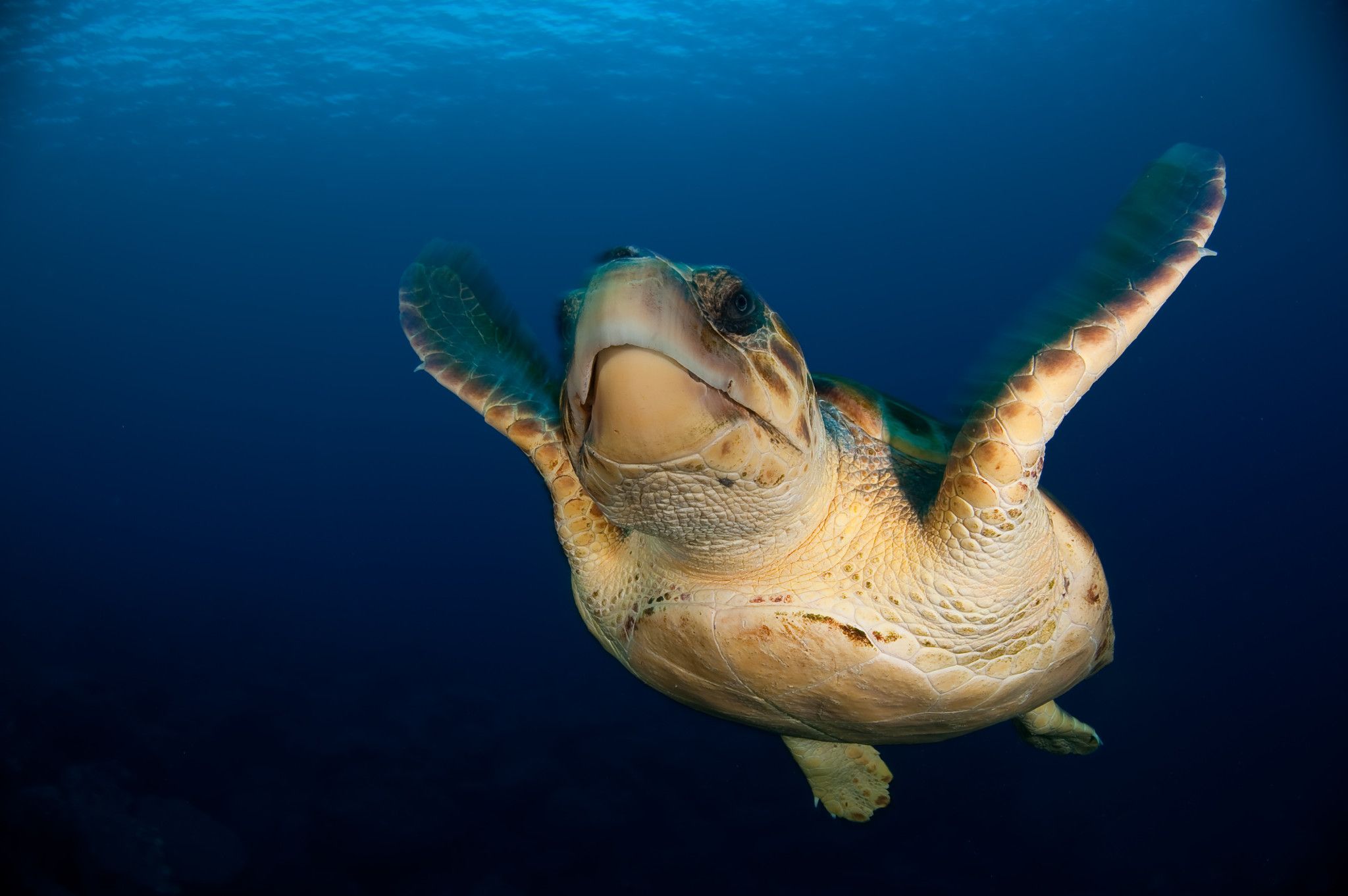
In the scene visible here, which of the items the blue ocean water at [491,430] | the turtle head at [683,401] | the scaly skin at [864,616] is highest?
the turtle head at [683,401]

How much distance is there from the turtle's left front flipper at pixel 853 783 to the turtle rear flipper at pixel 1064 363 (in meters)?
2.26

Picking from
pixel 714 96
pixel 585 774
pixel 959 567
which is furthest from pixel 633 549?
pixel 714 96

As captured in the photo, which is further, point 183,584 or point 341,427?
point 341,427

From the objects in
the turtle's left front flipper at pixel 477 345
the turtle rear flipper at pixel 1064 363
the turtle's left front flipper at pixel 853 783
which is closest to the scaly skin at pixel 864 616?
the turtle rear flipper at pixel 1064 363

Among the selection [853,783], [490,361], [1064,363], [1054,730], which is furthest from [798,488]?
[1054,730]

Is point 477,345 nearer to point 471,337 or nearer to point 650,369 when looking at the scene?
point 471,337

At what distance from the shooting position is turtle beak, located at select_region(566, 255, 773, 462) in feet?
3.99

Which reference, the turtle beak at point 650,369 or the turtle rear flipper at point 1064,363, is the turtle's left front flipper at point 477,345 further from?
the turtle rear flipper at point 1064,363

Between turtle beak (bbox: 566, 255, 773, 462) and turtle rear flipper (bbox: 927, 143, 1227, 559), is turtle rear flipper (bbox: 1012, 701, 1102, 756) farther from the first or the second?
turtle beak (bbox: 566, 255, 773, 462)

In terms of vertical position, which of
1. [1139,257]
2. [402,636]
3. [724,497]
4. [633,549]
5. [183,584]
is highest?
[1139,257]

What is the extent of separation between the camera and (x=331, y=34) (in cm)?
2255

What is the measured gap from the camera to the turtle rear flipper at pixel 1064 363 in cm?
186

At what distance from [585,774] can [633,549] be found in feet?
20.4

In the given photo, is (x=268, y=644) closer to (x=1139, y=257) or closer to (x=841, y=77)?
(x=1139, y=257)
